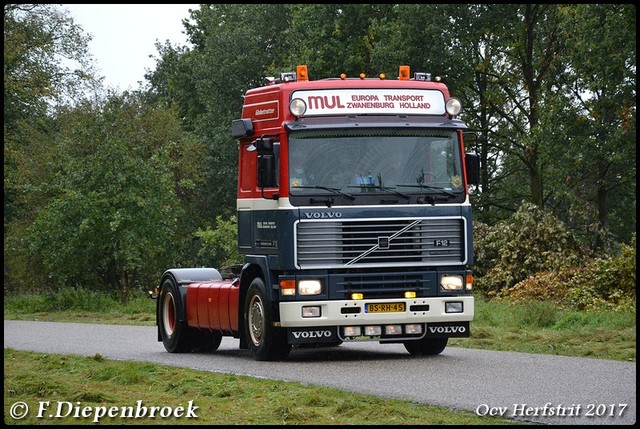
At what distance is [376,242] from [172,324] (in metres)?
4.87

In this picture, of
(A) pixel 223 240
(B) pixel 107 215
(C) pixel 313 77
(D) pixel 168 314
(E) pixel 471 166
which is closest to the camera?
(E) pixel 471 166

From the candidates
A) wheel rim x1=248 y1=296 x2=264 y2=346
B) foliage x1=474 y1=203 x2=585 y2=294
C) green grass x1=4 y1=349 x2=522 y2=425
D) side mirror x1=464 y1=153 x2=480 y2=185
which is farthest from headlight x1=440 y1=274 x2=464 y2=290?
foliage x1=474 y1=203 x2=585 y2=294

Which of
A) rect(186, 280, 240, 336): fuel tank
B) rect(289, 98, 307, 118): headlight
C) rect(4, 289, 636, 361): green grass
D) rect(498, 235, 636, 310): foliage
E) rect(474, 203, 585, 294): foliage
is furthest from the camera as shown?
rect(474, 203, 585, 294): foliage

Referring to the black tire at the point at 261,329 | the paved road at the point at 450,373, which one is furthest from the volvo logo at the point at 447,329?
the black tire at the point at 261,329

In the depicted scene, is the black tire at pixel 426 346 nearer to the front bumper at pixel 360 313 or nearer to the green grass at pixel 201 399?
the front bumper at pixel 360 313

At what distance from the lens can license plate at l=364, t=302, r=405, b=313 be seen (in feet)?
57.0

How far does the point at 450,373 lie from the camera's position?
1530 centimetres

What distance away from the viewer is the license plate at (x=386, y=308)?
17359mm

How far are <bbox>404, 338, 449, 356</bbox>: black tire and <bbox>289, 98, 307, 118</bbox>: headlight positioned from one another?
3596 millimetres

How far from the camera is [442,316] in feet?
57.8

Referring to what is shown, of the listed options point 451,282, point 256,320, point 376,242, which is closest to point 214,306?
point 256,320

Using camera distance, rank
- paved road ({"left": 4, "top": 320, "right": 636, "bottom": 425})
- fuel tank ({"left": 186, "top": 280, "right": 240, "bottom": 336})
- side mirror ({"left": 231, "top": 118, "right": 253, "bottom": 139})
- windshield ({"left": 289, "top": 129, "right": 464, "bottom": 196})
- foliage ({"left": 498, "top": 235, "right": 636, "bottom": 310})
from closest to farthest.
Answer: paved road ({"left": 4, "top": 320, "right": 636, "bottom": 425}) < windshield ({"left": 289, "top": 129, "right": 464, "bottom": 196}) < side mirror ({"left": 231, "top": 118, "right": 253, "bottom": 139}) < fuel tank ({"left": 186, "top": 280, "right": 240, "bottom": 336}) < foliage ({"left": 498, "top": 235, "right": 636, "bottom": 310})

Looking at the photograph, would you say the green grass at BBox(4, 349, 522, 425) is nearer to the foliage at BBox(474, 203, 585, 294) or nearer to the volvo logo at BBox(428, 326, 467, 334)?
the volvo logo at BBox(428, 326, 467, 334)

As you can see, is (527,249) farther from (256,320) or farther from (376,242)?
(376,242)
